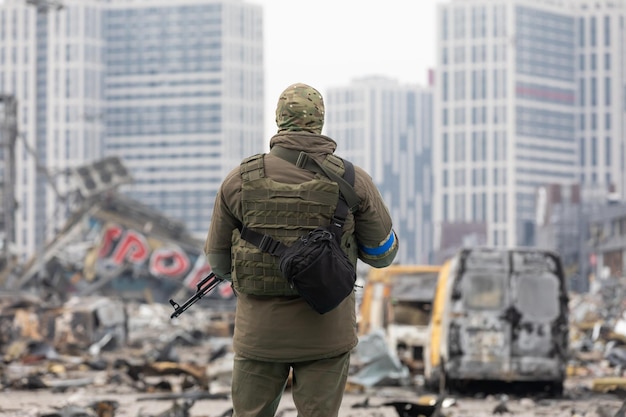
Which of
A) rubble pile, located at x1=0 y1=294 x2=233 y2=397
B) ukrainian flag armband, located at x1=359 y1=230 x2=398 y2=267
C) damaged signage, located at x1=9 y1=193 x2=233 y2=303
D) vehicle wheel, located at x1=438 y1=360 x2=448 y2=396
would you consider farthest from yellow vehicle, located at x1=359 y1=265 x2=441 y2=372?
damaged signage, located at x1=9 y1=193 x2=233 y2=303

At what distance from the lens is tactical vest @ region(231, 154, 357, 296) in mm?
5367

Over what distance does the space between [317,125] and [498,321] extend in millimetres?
10240

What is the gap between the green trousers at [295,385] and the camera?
5402mm

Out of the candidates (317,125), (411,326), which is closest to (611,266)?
(411,326)

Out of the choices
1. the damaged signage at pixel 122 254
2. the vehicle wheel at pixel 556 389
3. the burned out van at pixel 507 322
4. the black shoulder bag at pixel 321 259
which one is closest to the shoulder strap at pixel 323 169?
the black shoulder bag at pixel 321 259

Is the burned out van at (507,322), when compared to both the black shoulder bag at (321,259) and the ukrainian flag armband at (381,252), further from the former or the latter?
the black shoulder bag at (321,259)

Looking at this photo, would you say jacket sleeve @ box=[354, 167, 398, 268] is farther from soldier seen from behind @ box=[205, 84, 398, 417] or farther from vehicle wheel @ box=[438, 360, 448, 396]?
vehicle wheel @ box=[438, 360, 448, 396]

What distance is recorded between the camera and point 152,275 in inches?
2461

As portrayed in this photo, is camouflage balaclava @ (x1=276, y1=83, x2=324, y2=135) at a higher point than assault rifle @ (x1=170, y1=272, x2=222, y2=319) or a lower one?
higher

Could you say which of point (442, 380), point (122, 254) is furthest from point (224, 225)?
point (122, 254)

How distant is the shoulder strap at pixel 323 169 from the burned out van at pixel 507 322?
10.1 meters

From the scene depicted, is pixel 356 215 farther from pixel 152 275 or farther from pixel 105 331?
pixel 152 275

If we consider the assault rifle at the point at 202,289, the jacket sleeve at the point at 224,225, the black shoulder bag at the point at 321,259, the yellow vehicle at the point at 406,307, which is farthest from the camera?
the yellow vehicle at the point at 406,307

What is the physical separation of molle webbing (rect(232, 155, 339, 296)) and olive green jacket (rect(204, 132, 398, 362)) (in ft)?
0.18
